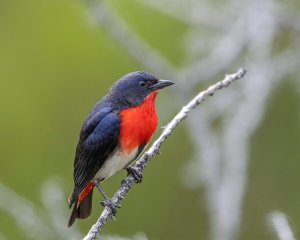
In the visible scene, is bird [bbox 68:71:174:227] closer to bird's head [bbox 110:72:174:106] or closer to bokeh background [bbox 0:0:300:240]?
bird's head [bbox 110:72:174:106]

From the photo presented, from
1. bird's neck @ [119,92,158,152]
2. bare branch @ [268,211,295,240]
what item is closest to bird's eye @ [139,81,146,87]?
bird's neck @ [119,92,158,152]

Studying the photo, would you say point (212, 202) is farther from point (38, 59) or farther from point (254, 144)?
point (38, 59)

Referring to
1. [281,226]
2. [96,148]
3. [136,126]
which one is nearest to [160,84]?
[136,126]

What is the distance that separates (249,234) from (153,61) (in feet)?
7.38

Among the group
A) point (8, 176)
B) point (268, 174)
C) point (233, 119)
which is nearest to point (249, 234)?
point (268, 174)

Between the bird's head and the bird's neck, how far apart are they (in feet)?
0.32

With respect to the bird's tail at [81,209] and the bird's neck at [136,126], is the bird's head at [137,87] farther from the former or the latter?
the bird's tail at [81,209]

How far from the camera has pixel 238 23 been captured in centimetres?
703

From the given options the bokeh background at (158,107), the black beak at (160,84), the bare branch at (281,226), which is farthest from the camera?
the bokeh background at (158,107)

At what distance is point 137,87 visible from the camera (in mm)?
6195

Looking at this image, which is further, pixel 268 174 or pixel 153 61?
pixel 268 174

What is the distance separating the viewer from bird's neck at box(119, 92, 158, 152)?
5906 millimetres

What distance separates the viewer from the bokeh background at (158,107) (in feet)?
24.0

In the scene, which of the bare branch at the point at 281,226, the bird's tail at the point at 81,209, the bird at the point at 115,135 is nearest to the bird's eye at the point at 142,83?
the bird at the point at 115,135
